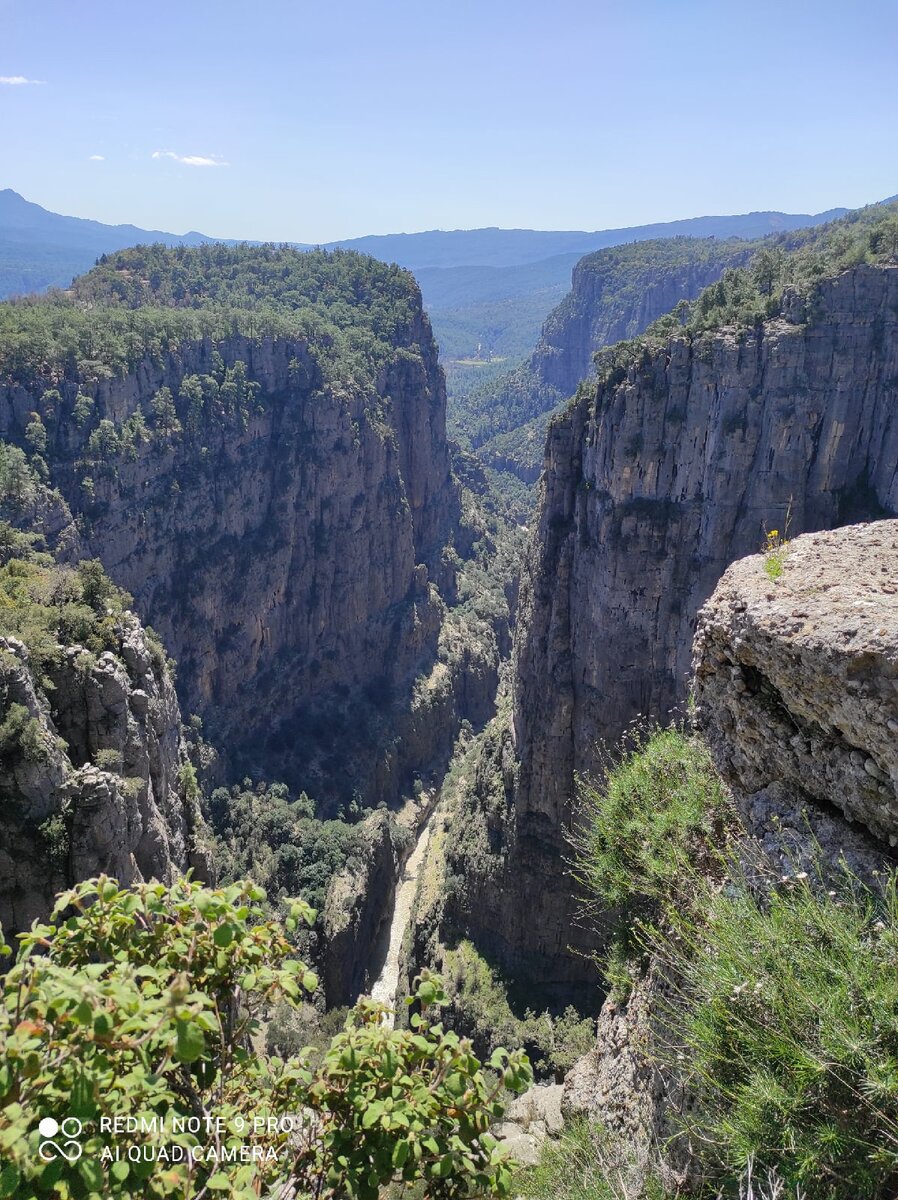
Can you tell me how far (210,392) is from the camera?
5934 centimetres

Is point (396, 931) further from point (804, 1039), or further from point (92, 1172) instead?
point (92, 1172)

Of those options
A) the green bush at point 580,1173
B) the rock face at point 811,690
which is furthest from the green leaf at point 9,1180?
the rock face at point 811,690

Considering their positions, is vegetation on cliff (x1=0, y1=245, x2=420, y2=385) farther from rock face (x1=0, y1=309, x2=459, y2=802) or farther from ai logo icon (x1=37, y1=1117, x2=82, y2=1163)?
ai logo icon (x1=37, y1=1117, x2=82, y2=1163)

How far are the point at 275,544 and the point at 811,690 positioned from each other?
199ft

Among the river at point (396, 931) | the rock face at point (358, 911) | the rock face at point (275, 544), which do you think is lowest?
the river at point (396, 931)

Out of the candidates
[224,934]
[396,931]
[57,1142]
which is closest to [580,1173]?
[224,934]

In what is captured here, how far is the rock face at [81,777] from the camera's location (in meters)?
14.7

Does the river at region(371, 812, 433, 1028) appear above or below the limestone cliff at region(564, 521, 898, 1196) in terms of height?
below

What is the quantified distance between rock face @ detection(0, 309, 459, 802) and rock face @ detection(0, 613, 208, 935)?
3145 centimetres

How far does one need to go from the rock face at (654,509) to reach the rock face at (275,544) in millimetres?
22778

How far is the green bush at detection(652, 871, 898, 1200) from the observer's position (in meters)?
4.86

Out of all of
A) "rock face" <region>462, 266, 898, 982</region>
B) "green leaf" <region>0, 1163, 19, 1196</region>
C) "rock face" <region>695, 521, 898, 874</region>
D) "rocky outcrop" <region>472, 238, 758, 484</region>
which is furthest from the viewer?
"rocky outcrop" <region>472, 238, 758, 484</region>

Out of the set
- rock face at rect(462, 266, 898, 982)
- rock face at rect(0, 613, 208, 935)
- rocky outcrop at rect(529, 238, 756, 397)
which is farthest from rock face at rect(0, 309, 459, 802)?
rocky outcrop at rect(529, 238, 756, 397)

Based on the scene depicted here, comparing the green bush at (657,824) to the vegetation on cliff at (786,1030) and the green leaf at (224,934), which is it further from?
the green leaf at (224,934)
